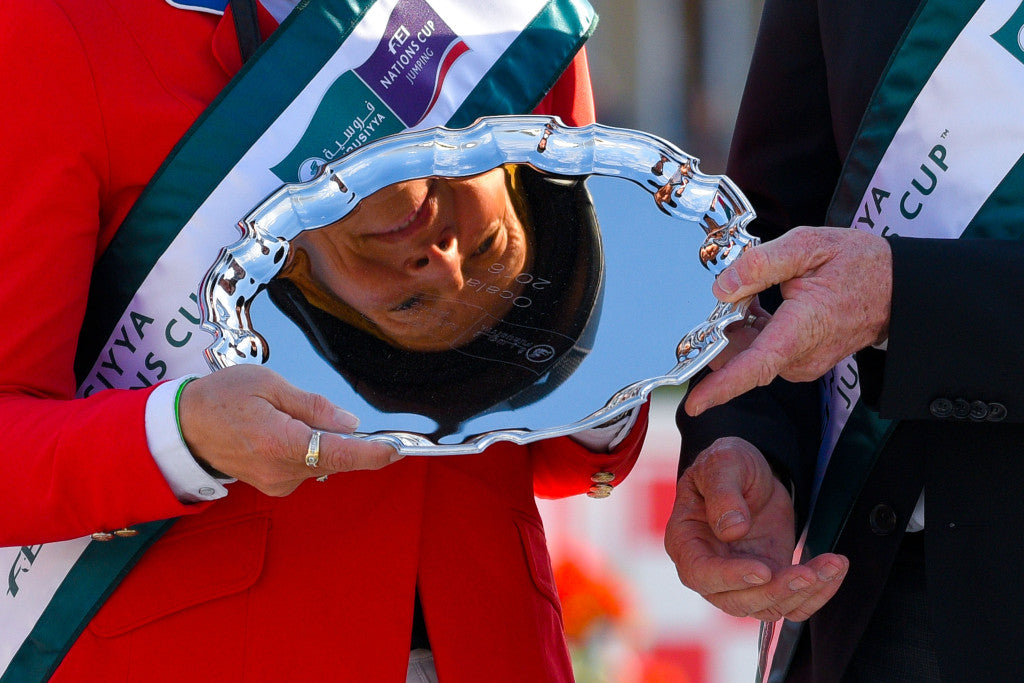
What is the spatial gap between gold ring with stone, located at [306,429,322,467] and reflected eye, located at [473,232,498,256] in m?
0.40

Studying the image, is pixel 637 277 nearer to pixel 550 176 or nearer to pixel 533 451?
pixel 550 176

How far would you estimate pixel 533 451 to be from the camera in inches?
69.6

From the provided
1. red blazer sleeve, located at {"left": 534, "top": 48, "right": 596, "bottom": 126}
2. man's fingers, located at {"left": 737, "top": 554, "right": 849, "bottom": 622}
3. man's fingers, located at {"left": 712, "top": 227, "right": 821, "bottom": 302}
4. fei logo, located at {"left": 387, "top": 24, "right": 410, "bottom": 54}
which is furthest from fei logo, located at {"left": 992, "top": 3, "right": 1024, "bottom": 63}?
fei logo, located at {"left": 387, "top": 24, "right": 410, "bottom": 54}

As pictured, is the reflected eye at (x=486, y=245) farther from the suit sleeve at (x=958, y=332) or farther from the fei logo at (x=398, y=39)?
the suit sleeve at (x=958, y=332)

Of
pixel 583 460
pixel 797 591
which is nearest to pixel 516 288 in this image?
pixel 583 460

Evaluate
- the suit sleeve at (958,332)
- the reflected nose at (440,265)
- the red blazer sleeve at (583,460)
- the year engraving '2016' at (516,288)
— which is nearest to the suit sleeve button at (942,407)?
the suit sleeve at (958,332)

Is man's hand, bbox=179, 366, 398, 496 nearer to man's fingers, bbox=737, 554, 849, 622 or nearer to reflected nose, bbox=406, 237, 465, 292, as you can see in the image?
reflected nose, bbox=406, 237, 465, 292

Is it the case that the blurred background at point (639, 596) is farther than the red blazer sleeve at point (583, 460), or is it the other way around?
the blurred background at point (639, 596)

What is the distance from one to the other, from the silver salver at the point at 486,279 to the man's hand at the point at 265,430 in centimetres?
4

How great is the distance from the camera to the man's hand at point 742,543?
149cm

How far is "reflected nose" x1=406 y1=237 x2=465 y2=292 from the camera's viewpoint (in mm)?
1492

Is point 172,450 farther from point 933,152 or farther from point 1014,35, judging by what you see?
point 1014,35

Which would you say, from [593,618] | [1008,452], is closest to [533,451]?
[1008,452]

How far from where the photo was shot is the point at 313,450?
123 centimetres
